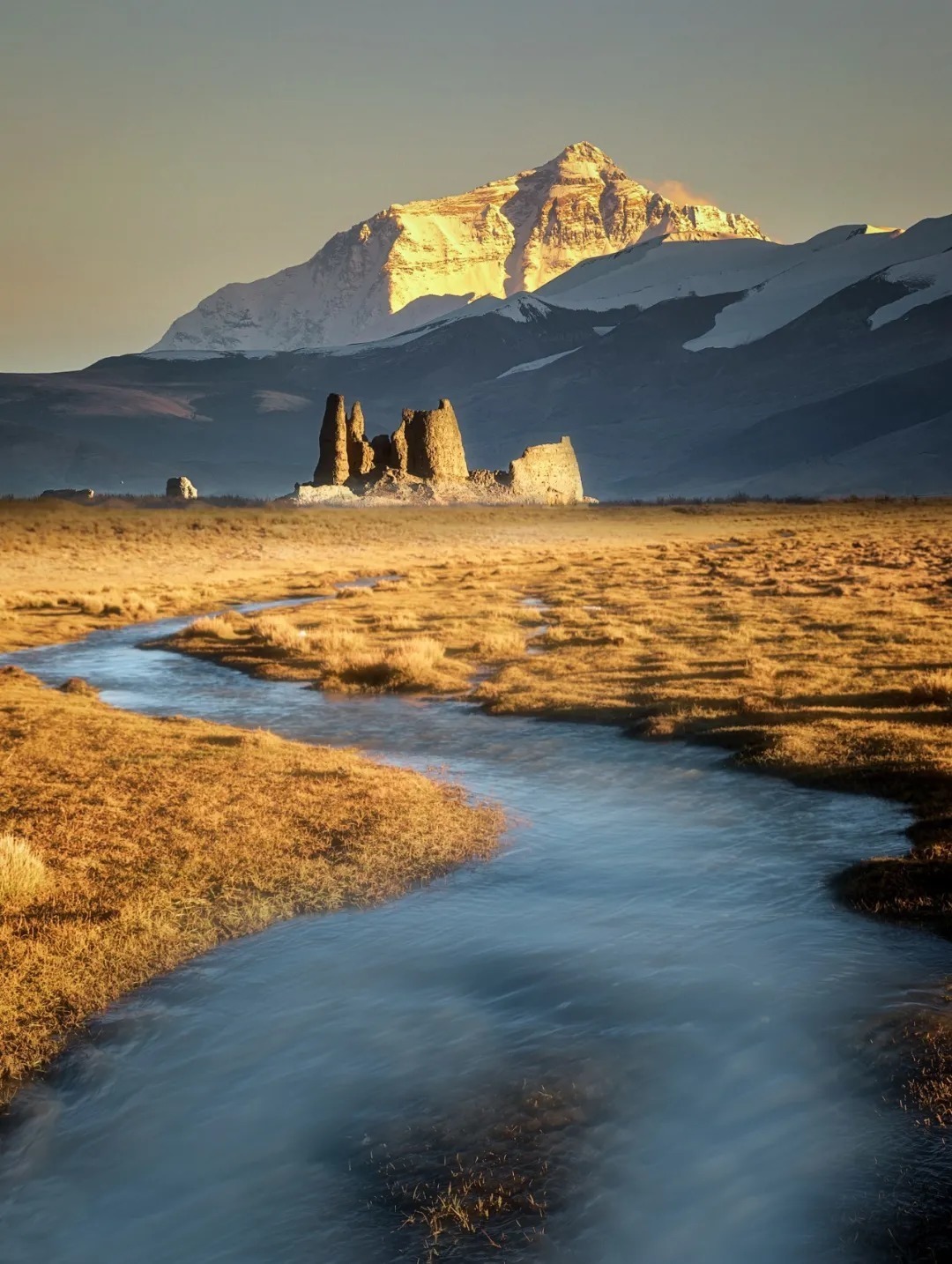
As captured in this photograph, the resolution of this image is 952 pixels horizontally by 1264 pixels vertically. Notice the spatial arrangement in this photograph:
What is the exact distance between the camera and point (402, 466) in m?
103

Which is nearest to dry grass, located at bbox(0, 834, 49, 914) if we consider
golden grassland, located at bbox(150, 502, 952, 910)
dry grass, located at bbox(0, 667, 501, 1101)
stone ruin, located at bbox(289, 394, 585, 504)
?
dry grass, located at bbox(0, 667, 501, 1101)

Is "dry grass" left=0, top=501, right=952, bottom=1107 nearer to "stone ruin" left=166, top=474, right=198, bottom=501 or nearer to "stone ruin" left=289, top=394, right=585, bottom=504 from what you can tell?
"stone ruin" left=289, top=394, right=585, bottom=504

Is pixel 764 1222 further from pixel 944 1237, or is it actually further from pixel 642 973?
pixel 642 973

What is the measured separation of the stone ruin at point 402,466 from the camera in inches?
3861

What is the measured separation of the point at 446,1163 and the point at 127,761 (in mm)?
10055

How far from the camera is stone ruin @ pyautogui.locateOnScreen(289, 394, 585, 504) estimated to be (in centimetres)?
9806

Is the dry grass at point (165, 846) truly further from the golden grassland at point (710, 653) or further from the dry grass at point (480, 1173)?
the golden grassland at point (710, 653)

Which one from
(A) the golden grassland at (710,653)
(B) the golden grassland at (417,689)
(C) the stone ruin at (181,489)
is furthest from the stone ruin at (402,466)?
(B) the golden grassland at (417,689)

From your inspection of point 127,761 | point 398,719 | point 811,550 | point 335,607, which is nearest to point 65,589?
point 335,607

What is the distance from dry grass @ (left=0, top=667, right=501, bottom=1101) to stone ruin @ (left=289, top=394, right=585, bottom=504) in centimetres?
7972

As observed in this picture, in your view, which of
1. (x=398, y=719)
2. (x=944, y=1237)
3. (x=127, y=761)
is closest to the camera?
(x=944, y=1237)

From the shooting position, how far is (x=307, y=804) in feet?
48.8

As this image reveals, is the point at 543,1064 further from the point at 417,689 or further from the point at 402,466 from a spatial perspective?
the point at 402,466

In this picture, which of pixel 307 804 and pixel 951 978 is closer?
pixel 951 978
